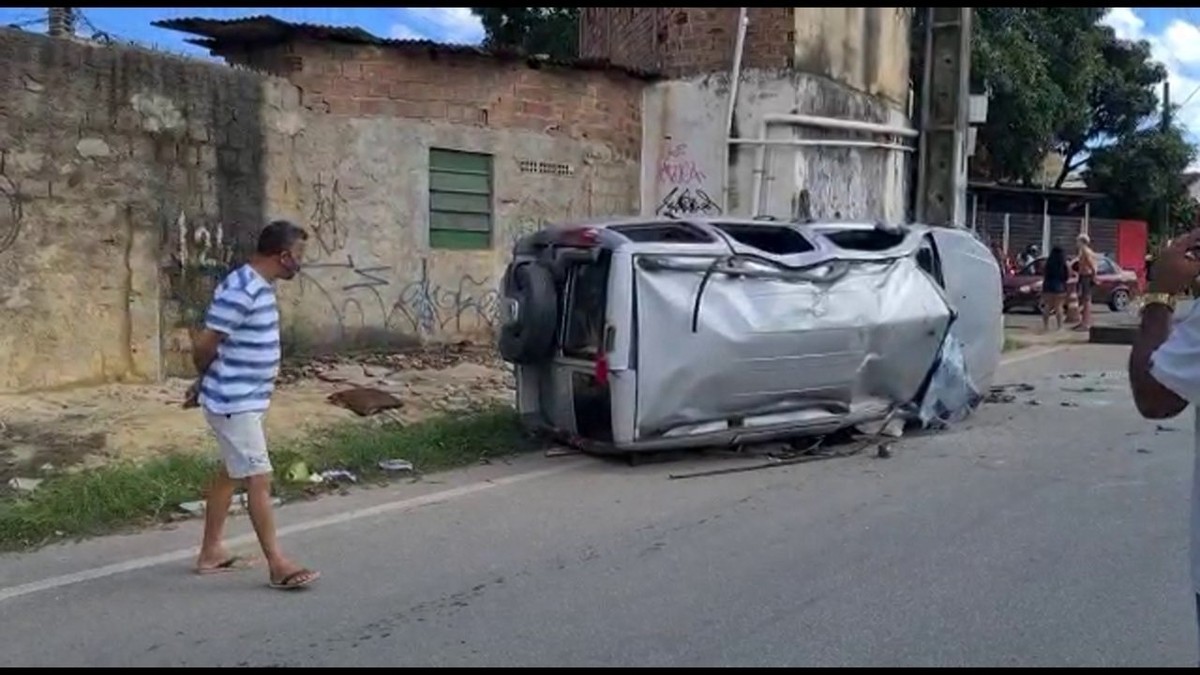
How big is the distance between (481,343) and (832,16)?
22.0ft

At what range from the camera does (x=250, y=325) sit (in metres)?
5.29

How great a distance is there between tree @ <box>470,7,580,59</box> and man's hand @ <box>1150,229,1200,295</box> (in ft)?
74.7

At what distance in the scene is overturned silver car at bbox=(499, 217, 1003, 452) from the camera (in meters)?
7.74

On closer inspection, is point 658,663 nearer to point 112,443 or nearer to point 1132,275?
point 112,443

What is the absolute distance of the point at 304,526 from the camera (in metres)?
6.40

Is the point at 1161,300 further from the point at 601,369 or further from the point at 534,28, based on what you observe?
the point at 534,28

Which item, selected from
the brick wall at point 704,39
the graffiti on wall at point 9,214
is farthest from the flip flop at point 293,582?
the brick wall at point 704,39

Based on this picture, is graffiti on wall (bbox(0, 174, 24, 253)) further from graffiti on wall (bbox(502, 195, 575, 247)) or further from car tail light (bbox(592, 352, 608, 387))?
graffiti on wall (bbox(502, 195, 575, 247))

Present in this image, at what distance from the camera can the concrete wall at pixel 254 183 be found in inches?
376

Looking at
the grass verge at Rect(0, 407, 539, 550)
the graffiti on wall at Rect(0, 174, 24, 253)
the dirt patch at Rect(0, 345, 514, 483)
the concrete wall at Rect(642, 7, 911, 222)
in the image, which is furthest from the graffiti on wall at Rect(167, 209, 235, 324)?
the concrete wall at Rect(642, 7, 911, 222)

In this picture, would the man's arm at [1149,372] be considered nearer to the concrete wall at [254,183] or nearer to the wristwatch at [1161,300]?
the wristwatch at [1161,300]

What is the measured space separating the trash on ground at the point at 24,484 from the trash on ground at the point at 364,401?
277 centimetres

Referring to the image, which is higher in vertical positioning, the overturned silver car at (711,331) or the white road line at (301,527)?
the overturned silver car at (711,331)

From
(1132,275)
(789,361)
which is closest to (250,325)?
(789,361)
